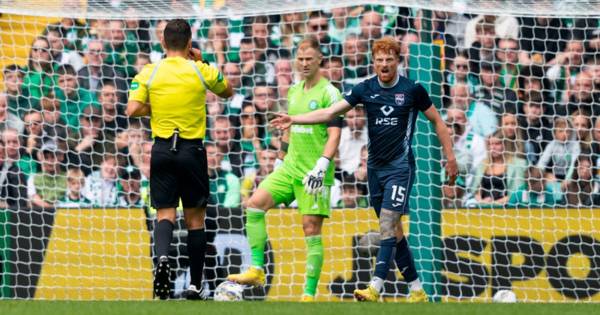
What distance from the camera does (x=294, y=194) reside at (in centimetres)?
838

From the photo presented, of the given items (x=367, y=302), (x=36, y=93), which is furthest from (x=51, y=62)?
(x=367, y=302)

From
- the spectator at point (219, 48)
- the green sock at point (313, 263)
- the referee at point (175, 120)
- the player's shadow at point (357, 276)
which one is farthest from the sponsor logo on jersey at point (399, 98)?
the spectator at point (219, 48)

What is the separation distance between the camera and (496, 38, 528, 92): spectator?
9.74 m

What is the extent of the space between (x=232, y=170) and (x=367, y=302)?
3229 millimetres

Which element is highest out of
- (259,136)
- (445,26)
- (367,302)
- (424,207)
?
(445,26)

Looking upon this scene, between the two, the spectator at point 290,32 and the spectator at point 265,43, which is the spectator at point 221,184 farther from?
the spectator at point 290,32

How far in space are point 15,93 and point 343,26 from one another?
10.1 ft

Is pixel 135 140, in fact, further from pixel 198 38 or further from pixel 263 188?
pixel 263 188

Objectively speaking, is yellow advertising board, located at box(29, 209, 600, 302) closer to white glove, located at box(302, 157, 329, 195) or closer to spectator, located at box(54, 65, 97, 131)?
spectator, located at box(54, 65, 97, 131)

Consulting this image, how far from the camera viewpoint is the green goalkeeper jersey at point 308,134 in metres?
8.24

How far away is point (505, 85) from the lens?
9.73 metres

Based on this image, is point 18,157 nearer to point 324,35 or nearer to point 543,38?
Answer: point 324,35

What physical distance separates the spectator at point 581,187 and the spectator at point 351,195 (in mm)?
1680

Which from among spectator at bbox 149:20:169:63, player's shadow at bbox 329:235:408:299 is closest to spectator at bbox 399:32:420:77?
player's shadow at bbox 329:235:408:299
